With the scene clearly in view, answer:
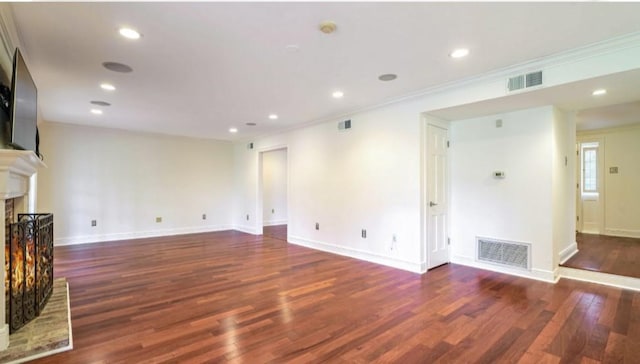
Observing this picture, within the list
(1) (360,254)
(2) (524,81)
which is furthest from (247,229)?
(2) (524,81)

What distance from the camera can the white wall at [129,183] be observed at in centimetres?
636

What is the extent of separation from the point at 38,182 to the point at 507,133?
8.37 metres

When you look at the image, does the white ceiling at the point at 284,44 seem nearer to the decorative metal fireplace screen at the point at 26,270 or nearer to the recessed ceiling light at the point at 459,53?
the recessed ceiling light at the point at 459,53

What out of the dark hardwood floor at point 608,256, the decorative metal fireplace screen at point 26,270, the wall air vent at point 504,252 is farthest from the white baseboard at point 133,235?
the dark hardwood floor at point 608,256

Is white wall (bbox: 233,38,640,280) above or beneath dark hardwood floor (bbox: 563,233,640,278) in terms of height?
above

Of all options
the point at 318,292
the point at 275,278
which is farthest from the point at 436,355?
the point at 275,278

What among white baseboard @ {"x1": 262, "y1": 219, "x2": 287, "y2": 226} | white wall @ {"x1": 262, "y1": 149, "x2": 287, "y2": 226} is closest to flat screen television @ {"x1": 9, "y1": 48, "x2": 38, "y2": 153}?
white wall @ {"x1": 262, "y1": 149, "x2": 287, "y2": 226}

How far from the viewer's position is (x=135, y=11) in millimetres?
2213

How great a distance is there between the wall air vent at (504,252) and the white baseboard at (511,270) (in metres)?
0.05

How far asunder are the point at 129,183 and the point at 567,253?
849 centimetres

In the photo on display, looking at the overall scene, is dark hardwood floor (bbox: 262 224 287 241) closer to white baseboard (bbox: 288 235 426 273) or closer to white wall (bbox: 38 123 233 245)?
white baseboard (bbox: 288 235 426 273)

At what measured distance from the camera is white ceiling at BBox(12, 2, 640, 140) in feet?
7.32

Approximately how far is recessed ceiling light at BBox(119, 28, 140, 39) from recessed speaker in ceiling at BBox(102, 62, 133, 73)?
75 centimetres

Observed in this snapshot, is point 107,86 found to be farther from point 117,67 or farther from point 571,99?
point 571,99
